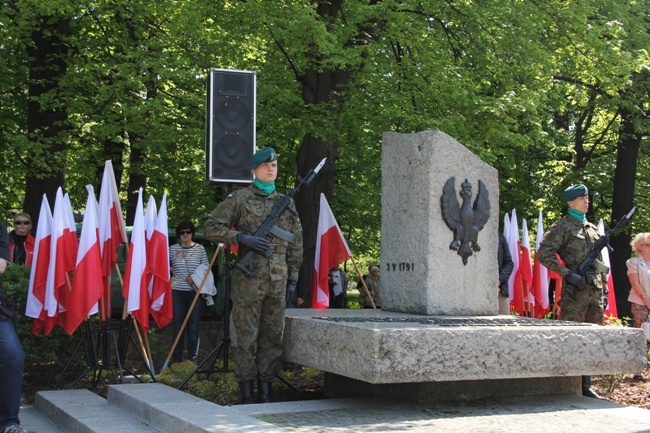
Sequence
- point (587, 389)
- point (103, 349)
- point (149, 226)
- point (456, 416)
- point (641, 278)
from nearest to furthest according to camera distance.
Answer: point (456, 416) < point (587, 389) < point (103, 349) < point (149, 226) < point (641, 278)

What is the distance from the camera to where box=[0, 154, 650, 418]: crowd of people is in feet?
22.6

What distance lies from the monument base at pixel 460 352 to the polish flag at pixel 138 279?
2319 millimetres

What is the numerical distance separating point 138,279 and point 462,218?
3.60 m

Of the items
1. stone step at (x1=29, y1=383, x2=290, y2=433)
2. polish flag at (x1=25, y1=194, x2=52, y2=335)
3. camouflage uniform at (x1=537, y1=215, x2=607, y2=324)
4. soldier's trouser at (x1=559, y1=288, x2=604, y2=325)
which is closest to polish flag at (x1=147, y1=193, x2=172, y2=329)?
polish flag at (x1=25, y1=194, x2=52, y2=335)

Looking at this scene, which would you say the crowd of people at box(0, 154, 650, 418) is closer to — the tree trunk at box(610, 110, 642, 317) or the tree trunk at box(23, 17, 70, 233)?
the tree trunk at box(23, 17, 70, 233)

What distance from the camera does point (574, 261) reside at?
374 inches

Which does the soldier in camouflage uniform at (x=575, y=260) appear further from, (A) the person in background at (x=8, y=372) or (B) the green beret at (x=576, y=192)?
(A) the person in background at (x=8, y=372)

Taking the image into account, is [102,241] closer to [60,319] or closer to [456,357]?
[60,319]

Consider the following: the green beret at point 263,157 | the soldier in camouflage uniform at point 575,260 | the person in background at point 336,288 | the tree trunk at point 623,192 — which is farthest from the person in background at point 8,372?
the tree trunk at point 623,192

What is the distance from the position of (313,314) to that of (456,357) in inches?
81.8

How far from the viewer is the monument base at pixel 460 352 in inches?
265

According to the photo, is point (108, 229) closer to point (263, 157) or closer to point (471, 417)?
point (263, 157)

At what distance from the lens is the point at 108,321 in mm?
9727

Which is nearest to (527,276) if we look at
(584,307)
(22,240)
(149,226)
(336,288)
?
(584,307)
